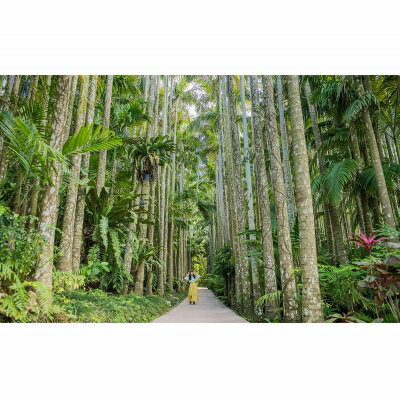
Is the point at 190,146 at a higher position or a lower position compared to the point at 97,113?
higher

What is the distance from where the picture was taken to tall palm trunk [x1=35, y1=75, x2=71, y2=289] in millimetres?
3872

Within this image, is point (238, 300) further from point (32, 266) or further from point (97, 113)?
point (97, 113)

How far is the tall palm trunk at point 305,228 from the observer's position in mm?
3701

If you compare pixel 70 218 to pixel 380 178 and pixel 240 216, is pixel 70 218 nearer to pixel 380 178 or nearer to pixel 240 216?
pixel 240 216

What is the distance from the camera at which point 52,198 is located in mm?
4156

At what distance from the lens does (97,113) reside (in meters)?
10.5

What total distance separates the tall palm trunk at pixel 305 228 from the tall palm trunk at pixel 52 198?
3.46 meters

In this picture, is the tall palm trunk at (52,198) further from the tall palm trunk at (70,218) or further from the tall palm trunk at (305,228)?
the tall palm trunk at (305,228)

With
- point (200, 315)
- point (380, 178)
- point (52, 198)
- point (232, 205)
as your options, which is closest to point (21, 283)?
point (52, 198)

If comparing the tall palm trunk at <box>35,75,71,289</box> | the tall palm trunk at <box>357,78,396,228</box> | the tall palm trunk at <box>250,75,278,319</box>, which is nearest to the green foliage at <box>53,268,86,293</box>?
the tall palm trunk at <box>35,75,71,289</box>

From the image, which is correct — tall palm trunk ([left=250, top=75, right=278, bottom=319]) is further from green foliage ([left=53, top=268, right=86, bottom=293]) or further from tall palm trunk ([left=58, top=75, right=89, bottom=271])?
tall palm trunk ([left=58, top=75, right=89, bottom=271])

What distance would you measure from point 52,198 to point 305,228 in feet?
12.0
